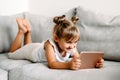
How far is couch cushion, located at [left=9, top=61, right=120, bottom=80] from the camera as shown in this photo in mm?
1440

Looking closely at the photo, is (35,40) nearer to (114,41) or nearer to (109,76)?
(114,41)

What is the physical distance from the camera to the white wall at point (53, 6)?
2.35m

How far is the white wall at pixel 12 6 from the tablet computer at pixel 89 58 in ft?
4.59

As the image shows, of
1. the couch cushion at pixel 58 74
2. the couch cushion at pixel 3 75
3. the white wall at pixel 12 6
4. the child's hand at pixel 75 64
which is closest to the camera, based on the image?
the couch cushion at pixel 58 74

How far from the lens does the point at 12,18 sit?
234 centimetres

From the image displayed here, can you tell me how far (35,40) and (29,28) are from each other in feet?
0.41

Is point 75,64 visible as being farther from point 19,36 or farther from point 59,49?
point 19,36

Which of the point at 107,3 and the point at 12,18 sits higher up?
the point at 107,3

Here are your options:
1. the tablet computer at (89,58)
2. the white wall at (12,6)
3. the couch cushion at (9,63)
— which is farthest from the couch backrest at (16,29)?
the tablet computer at (89,58)

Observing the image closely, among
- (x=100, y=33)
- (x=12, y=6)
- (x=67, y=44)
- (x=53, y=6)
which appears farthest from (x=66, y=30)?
(x=12, y=6)

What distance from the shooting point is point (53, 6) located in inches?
107

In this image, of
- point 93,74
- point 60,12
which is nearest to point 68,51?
point 93,74

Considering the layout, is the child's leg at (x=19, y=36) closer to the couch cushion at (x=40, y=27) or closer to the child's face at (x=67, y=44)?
the couch cushion at (x=40, y=27)

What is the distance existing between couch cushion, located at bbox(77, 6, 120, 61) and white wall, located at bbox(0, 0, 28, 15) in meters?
0.96
